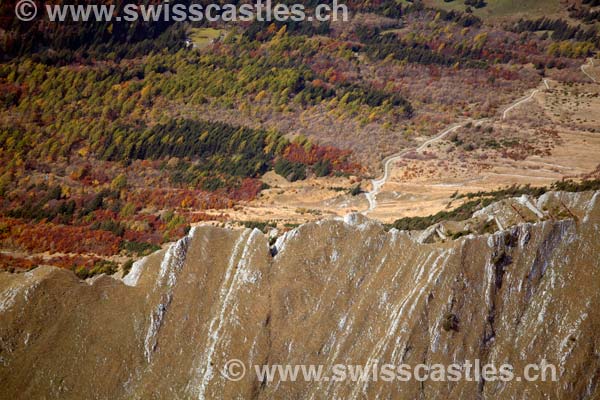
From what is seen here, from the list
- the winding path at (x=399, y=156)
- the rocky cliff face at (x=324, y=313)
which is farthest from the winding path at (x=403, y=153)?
the rocky cliff face at (x=324, y=313)

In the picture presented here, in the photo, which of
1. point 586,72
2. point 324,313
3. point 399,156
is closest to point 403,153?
point 399,156

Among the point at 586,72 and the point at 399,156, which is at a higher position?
the point at 586,72

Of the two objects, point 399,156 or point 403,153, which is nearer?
point 399,156

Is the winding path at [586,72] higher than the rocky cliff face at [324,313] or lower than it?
lower

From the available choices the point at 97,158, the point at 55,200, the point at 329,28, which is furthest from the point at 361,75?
the point at 55,200

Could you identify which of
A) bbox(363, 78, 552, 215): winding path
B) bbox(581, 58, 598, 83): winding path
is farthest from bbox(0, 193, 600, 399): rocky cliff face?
bbox(581, 58, 598, 83): winding path

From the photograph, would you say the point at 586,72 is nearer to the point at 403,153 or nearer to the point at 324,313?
the point at 403,153

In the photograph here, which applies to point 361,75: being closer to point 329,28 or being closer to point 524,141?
point 329,28

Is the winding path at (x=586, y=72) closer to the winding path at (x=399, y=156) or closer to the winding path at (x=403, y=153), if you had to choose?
the winding path at (x=403, y=153)

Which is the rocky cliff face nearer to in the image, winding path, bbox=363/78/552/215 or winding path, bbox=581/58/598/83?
winding path, bbox=363/78/552/215
